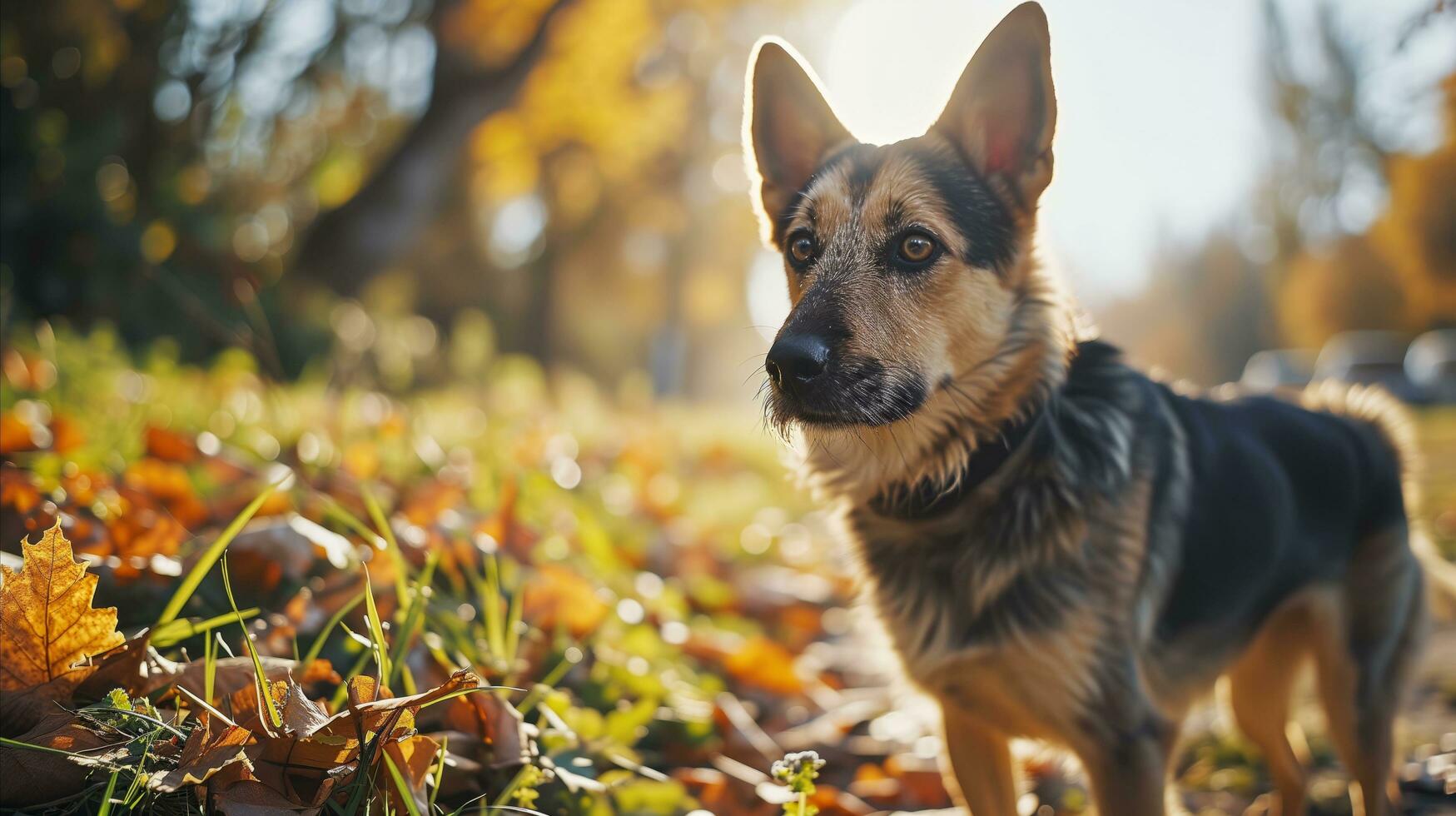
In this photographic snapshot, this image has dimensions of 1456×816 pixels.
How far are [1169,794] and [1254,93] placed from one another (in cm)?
3730

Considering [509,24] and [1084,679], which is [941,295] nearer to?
[1084,679]

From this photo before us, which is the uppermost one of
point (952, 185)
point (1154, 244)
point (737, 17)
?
point (737, 17)

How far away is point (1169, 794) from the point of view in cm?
249

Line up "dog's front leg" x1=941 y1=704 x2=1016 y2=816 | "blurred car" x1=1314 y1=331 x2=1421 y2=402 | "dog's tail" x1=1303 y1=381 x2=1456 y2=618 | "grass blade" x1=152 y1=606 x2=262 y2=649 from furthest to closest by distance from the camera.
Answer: "blurred car" x1=1314 y1=331 x2=1421 y2=402 → "dog's tail" x1=1303 y1=381 x2=1456 y2=618 → "dog's front leg" x1=941 y1=704 x2=1016 y2=816 → "grass blade" x1=152 y1=606 x2=262 y2=649

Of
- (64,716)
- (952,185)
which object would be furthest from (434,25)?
(64,716)

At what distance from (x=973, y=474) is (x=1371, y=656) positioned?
5.41ft

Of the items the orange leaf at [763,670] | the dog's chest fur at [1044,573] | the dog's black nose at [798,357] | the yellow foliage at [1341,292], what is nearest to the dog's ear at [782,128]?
the dog's black nose at [798,357]

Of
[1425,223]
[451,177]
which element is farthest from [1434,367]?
[451,177]

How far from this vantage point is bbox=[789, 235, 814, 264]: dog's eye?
2906 mm

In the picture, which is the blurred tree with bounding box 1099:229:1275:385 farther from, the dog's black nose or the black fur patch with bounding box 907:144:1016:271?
the dog's black nose

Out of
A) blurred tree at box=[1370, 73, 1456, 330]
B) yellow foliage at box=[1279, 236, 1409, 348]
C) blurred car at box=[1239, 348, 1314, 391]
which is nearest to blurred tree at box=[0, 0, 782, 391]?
blurred tree at box=[1370, 73, 1456, 330]

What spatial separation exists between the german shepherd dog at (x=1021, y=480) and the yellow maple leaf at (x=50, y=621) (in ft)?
5.09

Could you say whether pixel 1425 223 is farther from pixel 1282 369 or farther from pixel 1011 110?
pixel 1011 110

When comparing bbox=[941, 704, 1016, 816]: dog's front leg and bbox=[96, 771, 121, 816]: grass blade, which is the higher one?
bbox=[96, 771, 121, 816]: grass blade
